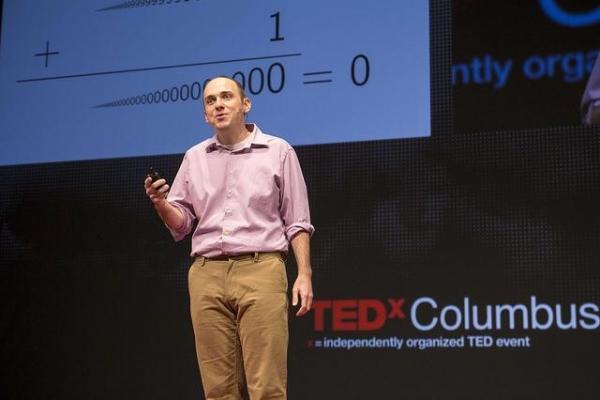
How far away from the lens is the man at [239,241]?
238cm

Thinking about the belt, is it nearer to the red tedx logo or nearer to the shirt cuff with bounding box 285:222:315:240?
the shirt cuff with bounding box 285:222:315:240

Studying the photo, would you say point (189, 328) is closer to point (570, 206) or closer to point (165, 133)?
point (165, 133)

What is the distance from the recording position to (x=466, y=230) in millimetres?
3879

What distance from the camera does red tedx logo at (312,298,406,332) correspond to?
12.9ft

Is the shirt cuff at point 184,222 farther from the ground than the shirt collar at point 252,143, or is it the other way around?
the shirt collar at point 252,143

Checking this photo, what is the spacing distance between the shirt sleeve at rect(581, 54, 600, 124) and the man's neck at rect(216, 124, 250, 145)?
184cm

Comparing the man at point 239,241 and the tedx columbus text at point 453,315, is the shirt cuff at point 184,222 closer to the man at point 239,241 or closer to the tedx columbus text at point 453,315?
the man at point 239,241

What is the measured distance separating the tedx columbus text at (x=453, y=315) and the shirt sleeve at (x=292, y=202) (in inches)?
59.3

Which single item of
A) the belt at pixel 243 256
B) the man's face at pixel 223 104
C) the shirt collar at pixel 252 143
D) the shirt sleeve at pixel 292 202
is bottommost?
the belt at pixel 243 256

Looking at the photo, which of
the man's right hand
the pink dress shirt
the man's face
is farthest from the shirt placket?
the man's right hand

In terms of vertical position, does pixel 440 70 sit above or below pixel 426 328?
above

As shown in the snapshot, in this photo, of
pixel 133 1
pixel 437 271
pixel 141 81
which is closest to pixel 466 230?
pixel 437 271

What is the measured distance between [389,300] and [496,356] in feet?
1.77

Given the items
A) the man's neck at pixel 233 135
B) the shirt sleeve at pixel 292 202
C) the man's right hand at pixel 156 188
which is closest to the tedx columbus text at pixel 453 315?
the shirt sleeve at pixel 292 202
